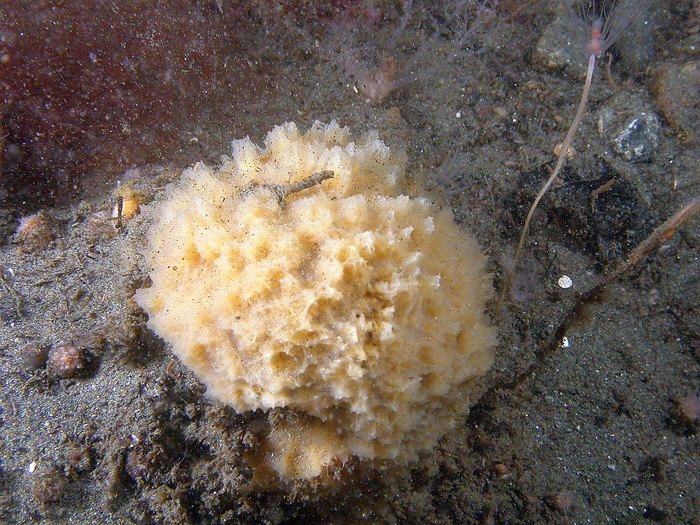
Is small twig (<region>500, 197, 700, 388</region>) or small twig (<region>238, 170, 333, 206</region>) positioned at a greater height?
small twig (<region>238, 170, 333, 206</region>)

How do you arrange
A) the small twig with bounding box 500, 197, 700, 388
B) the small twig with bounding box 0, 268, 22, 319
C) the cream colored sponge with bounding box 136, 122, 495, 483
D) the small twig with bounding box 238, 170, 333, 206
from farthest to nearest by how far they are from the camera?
1. the small twig with bounding box 500, 197, 700, 388
2. the small twig with bounding box 0, 268, 22, 319
3. the small twig with bounding box 238, 170, 333, 206
4. the cream colored sponge with bounding box 136, 122, 495, 483

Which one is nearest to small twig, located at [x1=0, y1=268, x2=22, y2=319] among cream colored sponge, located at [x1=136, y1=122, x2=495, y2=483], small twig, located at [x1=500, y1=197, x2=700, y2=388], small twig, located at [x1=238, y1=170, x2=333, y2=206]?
cream colored sponge, located at [x1=136, y1=122, x2=495, y2=483]

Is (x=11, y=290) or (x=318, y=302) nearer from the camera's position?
(x=318, y=302)

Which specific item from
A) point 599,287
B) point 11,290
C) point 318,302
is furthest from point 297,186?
point 599,287

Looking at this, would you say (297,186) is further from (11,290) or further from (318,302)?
(11,290)

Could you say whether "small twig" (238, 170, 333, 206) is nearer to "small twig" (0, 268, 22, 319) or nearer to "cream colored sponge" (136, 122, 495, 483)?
"cream colored sponge" (136, 122, 495, 483)

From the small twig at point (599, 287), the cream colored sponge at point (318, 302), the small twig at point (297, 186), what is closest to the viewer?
the cream colored sponge at point (318, 302)

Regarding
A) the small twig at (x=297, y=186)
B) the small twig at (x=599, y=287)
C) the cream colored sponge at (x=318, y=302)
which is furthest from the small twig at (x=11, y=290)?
the small twig at (x=599, y=287)

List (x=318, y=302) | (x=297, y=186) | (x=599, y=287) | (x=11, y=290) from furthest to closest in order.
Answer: (x=599, y=287), (x=11, y=290), (x=297, y=186), (x=318, y=302)

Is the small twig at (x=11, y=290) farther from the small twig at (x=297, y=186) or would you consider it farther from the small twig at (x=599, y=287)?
the small twig at (x=599, y=287)
